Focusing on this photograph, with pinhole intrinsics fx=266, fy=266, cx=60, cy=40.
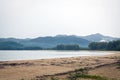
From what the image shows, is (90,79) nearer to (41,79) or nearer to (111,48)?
(41,79)

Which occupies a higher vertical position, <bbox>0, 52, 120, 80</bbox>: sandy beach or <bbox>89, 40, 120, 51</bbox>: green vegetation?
<bbox>89, 40, 120, 51</bbox>: green vegetation

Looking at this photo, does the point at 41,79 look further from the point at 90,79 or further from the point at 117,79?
the point at 117,79

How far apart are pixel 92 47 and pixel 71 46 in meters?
26.0

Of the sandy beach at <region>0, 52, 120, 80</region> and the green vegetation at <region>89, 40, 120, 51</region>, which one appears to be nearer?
the sandy beach at <region>0, 52, 120, 80</region>

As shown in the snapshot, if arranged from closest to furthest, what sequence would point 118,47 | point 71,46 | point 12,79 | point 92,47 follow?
point 12,79
point 118,47
point 92,47
point 71,46

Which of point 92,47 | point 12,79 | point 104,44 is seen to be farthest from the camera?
point 92,47

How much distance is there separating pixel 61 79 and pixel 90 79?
2.75 meters

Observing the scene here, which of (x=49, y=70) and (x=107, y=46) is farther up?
(x=107, y=46)

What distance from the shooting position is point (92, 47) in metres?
153

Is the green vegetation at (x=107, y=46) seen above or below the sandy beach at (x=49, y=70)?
above

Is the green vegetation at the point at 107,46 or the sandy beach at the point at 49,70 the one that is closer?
the sandy beach at the point at 49,70

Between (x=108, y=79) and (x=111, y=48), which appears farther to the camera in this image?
(x=111, y=48)

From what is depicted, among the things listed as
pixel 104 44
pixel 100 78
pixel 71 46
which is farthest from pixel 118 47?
pixel 100 78

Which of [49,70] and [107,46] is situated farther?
[107,46]
